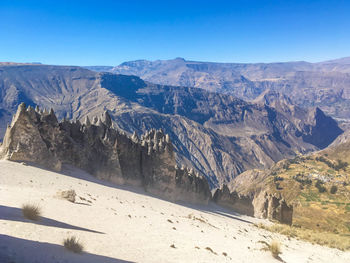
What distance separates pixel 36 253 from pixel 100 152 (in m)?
24.6

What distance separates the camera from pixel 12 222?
9.81m

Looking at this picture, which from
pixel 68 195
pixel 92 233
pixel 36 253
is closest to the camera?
pixel 36 253

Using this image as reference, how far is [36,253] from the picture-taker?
7965mm

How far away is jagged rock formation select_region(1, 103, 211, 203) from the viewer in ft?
77.2

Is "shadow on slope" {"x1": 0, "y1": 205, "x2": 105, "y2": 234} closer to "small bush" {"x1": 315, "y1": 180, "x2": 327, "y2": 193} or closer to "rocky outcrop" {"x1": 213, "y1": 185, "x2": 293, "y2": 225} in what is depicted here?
"rocky outcrop" {"x1": 213, "y1": 185, "x2": 293, "y2": 225}

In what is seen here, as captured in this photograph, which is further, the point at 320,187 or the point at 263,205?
the point at 320,187

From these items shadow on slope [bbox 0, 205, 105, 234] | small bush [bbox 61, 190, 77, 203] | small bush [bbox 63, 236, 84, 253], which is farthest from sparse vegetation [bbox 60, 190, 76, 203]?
small bush [bbox 63, 236, 84, 253]

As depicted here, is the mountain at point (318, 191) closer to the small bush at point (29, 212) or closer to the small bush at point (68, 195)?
the small bush at point (68, 195)

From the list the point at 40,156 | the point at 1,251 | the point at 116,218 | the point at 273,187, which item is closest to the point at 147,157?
the point at 40,156

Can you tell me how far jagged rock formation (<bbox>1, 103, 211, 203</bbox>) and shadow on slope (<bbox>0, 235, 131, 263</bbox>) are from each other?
16385mm

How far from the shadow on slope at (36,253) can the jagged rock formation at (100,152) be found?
16.4m

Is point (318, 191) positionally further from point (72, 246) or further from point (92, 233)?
point (72, 246)

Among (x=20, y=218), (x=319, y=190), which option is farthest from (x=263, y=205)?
(x=319, y=190)

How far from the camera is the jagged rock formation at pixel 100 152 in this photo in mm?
23516
